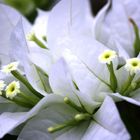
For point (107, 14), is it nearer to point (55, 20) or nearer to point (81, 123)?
point (55, 20)

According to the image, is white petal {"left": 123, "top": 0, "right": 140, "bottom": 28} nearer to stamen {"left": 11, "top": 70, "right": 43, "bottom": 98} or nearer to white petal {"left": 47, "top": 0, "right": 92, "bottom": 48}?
white petal {"left": 47, "top": 0, "right": 92, "bottom": 48}

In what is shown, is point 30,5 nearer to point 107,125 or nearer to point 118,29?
point 118,29

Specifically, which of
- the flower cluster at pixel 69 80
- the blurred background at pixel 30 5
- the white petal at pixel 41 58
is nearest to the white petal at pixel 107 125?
the flower cluster at pixel 69 80

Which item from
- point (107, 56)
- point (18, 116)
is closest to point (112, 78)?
point (107, 56)

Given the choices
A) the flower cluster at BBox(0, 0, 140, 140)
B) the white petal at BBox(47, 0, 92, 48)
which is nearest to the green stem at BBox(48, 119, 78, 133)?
the flower cluster at BBox(0, 0, 140, 140)

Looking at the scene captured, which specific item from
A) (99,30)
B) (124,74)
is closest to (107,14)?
(99,30)

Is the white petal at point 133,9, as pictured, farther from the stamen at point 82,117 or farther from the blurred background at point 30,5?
the blurred background at point 30,5
